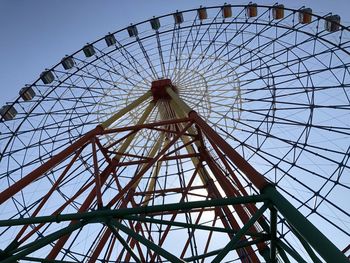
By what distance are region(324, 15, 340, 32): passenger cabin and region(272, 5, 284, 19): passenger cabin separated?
2566 millimetres

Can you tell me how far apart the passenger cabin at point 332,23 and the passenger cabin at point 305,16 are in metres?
0.91

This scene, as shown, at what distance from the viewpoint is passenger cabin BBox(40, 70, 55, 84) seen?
2205cm

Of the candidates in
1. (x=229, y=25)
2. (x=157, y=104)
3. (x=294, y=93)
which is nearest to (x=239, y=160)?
(x=157, y=104)

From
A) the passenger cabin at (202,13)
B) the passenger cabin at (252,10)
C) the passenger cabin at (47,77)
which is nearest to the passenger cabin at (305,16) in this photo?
the passenger cabin at (252,10)

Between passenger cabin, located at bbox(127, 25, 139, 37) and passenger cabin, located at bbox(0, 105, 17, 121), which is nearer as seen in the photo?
passenger cabin, located at bbox(0, 105, 17, 121)

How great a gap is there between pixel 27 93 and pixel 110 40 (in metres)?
5.99

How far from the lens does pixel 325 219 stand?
16.0m

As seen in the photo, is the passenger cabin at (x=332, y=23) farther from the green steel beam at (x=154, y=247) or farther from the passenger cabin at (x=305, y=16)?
the green steel beam at (x=154, y=247)

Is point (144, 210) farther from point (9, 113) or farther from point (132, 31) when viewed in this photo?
point (132, 31)

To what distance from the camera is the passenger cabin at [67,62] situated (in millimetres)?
22345

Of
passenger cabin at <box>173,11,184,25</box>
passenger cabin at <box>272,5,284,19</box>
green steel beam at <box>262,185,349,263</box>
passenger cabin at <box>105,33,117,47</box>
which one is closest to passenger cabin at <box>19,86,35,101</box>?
passenger cabin at <box>105,33,117,47</box>

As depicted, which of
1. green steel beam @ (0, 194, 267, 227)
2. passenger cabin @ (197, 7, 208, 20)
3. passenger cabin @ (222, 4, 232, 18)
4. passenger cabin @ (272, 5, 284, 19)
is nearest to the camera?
green steel beam @ (0, 194, 267, 227)

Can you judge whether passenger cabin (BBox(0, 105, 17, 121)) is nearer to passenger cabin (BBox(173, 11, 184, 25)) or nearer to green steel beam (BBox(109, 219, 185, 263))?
passenger cabin (BBox(173, 11, 184, 25))

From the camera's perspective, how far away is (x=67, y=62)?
887 inches
